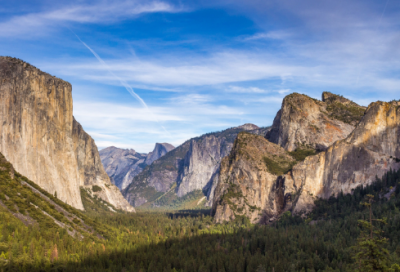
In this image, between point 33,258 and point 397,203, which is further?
point 397,203

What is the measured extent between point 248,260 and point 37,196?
97860mm

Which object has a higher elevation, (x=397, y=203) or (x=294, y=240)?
(x=397, y=203)

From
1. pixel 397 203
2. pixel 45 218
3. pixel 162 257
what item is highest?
pixel 397 203

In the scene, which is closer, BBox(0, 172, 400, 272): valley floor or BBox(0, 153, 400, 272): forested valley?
BBox(0, 172, 400, 272): valley floor

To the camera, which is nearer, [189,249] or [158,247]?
[189,249]

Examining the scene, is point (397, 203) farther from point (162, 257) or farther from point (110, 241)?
point (110, 241)

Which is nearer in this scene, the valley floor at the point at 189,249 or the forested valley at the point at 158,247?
the valley floor at the point at 189,249

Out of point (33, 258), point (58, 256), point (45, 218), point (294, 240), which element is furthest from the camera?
point (294, 240)

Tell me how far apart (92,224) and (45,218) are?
38285 mm

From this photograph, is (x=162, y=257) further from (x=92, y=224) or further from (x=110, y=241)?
(x=92, y=224)

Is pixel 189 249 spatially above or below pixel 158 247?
above

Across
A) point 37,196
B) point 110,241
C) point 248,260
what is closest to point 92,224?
point 110,241

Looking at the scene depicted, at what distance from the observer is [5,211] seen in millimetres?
137000

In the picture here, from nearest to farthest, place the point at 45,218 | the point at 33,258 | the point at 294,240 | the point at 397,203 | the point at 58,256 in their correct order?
the point at 33,258
the point at 58,256
the point at 45,218
the point at 294,240
the point at 397,203
